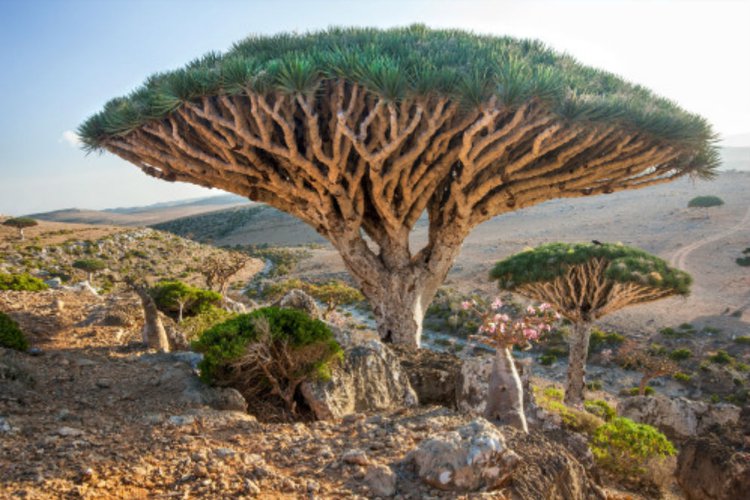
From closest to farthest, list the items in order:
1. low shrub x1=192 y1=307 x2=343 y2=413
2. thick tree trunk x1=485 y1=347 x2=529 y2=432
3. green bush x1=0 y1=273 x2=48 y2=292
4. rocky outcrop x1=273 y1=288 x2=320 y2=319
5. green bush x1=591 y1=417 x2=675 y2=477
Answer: thick tree trunk x1=485 y1=347 x2=529 y2=432
low shrub x1=192 y1=307 x2=343 y2=413
green bush x1=591 y1=417 x2=675 y2=477
rocky outcrop x1=273 y1=288 x2=320 y2=319
green bush x1=0 y1=273 x2=48 y2=292

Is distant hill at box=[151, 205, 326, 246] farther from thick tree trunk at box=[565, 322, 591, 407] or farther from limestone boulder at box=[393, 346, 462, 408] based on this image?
limestone boulder at box=[393, 346, 462, 408]

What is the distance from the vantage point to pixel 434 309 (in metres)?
24.1

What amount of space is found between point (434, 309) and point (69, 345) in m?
18.3

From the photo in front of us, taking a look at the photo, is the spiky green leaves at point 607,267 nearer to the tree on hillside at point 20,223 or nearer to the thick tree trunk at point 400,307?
the thick tree trunk at point 400,307

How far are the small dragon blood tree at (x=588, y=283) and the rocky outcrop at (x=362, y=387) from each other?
7874mm

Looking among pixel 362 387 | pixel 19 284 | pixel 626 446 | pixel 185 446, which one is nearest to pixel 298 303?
pixel 362 387

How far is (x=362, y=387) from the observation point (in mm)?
6121

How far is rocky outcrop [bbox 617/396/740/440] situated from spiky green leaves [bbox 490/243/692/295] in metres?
3.22

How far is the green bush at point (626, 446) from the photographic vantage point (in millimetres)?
7426

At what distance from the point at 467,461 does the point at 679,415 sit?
9.88m

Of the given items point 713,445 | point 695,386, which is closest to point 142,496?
point 713,445

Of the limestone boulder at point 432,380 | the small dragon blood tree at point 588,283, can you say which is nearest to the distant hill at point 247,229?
the small dragon blood tree at point 588,283

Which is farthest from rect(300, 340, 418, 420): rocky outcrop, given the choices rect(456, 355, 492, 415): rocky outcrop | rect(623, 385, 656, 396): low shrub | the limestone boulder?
rect(623, 385, 656, 396): low shrub

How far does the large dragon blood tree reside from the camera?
6.78 metres
